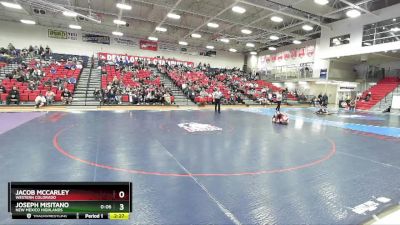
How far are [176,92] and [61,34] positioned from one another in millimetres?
15482

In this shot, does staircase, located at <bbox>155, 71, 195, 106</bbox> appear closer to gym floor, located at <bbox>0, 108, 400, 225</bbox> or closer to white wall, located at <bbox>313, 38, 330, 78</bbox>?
gym floor, located at <bbox>0, 108, 400, 225</bbox>

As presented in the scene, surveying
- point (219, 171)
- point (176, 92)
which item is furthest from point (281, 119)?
point (176, 92)

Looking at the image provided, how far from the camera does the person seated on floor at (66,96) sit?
15.7 metres

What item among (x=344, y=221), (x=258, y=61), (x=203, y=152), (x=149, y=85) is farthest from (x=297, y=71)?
(x=344, y=221)

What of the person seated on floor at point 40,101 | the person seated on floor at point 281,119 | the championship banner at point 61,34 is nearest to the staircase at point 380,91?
the person seated on floor at point 281,119

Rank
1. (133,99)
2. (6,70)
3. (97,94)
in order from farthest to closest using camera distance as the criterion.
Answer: (6,70), (133,99), (97,94)

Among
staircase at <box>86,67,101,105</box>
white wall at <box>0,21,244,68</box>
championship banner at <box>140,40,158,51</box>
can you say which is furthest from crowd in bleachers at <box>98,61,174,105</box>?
championship banner at <box>140,40,158,51</box>

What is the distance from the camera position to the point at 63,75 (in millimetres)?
19562

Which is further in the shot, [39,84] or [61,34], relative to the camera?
[61,34]

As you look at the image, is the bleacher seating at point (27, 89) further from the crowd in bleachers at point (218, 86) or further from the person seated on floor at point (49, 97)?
the crowd in bleachers at point (218, 86)

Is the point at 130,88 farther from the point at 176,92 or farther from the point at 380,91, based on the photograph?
the point at 380,91
